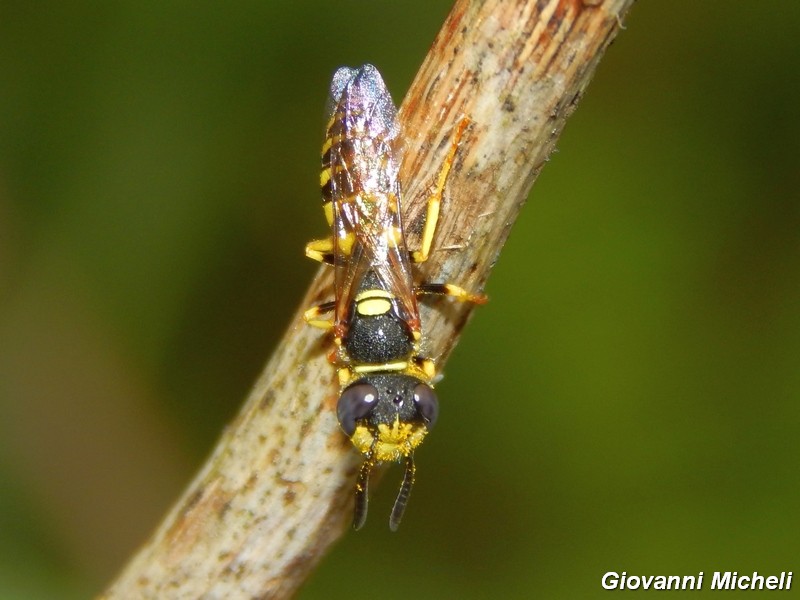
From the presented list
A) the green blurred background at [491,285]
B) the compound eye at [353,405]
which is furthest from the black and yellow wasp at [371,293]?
the green blurred background at [491,285]

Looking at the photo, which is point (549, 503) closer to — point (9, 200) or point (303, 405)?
point (303, 405)

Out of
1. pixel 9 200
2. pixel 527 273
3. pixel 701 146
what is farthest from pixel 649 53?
pixel 9 200

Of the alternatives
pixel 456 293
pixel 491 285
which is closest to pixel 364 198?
pixel 456 293

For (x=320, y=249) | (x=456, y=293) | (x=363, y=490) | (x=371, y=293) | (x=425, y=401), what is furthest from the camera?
(x=320, y=249)

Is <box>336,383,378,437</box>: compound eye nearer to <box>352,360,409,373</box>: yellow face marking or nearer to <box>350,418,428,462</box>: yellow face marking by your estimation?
<box>350,418,428,462</box>: yellow face marking

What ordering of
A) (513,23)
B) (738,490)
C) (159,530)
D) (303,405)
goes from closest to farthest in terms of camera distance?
(513,23)
(303,405)
(159,530)
(738,490)

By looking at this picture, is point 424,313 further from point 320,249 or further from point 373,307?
point 320,249
